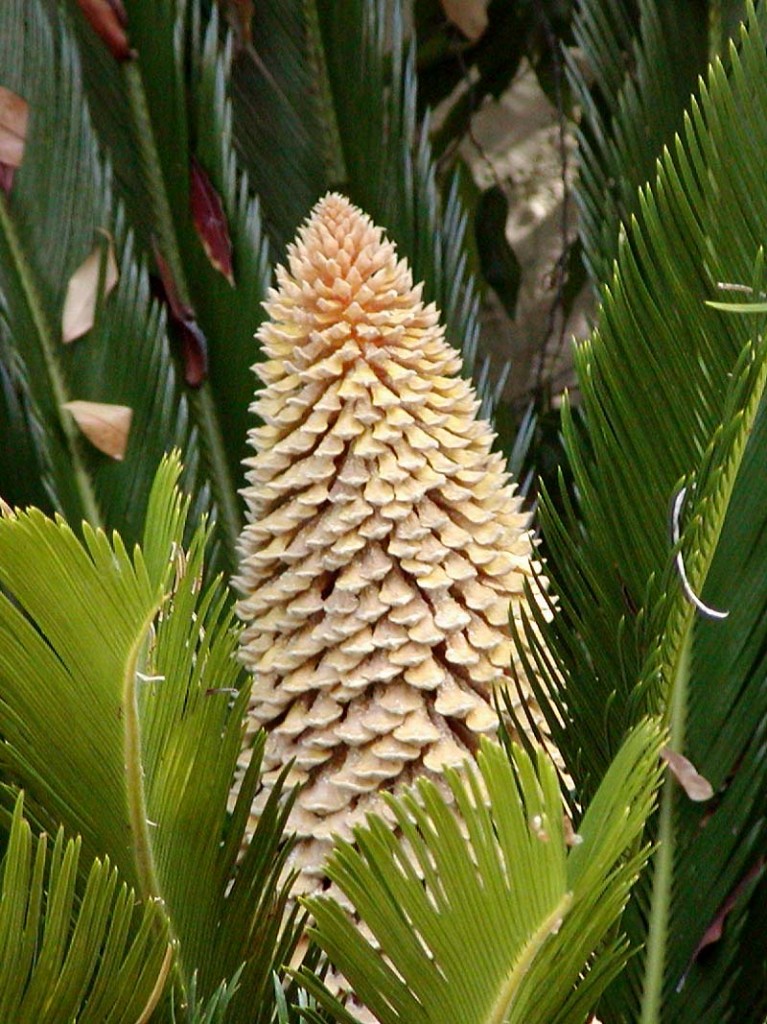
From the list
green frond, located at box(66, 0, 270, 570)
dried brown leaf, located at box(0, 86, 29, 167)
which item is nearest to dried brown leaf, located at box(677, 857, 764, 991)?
green frond, located at box(66, 0, 270, 570)

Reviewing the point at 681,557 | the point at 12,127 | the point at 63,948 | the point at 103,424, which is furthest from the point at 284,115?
the point at 63,948

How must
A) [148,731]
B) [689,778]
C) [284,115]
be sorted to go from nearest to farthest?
[148,731] → [689,778] → [284,115]

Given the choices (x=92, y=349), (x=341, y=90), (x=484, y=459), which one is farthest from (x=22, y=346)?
(x=484, y=459)

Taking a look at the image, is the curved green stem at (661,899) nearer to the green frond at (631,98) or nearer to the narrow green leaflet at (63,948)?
the narrow green leaflet at (63,948)

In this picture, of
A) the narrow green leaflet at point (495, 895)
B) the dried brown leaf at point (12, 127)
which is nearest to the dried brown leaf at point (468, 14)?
the dried brown leaf at point (12, 127)

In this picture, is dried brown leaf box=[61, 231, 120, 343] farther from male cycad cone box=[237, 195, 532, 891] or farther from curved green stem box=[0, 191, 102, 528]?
male cycad cone box=[237, 195, 532, 891]

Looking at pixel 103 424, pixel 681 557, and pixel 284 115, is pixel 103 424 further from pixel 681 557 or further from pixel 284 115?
pixel 681 557

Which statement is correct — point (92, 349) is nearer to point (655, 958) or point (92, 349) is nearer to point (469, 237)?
point (655, 958)
